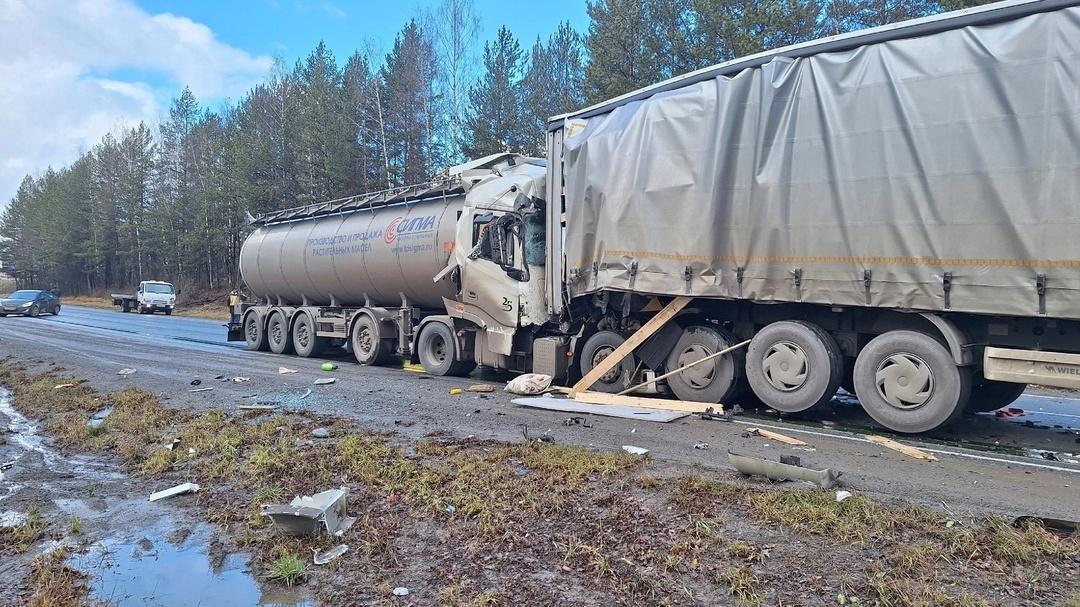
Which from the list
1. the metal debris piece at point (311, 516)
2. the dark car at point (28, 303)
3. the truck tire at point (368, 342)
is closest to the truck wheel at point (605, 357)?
the metal debris piece at point (311, 516)

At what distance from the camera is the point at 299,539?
395 cm

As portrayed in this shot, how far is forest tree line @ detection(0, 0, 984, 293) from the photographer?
19.7 m

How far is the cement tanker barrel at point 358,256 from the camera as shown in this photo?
11898 millimetres

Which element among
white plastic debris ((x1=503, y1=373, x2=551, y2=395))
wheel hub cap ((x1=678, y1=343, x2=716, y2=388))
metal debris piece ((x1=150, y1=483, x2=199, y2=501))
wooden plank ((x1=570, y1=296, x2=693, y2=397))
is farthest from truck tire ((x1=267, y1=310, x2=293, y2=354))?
metal debris piece ((x1=150, y1=483, x2=199, y2=501))

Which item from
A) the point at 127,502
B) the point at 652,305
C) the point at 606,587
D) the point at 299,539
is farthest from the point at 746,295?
the point at 127,502

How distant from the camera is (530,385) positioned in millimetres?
9352

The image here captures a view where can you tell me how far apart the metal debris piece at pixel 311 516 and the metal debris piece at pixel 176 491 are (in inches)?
47.9

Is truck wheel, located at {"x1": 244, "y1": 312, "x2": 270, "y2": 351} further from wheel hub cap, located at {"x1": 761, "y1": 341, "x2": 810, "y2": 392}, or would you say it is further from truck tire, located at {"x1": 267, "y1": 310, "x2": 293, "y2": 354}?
wheel hub cap, located at {"x1": 761, "y1": 341, "x2": 810, "y2": 392}

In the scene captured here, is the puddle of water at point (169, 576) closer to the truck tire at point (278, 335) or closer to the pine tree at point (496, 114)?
the truck tire at point (278, 335)

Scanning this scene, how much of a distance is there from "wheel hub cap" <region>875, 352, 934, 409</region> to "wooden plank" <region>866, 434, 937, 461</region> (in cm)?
42

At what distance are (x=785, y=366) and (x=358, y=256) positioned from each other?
9176mm

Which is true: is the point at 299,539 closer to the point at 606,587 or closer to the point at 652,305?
the point at 606,587

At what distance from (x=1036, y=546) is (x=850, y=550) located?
36.9 inches

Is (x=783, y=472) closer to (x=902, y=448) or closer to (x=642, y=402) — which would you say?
(x=902, y=448)
